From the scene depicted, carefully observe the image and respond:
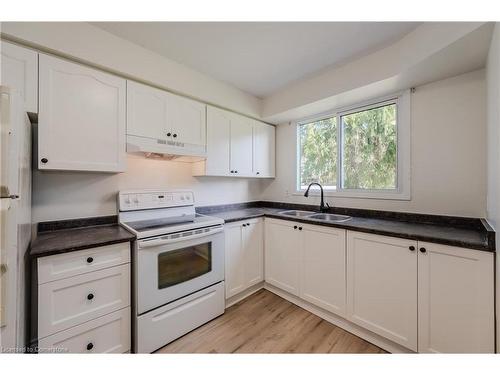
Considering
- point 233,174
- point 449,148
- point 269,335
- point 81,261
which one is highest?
point 449,148

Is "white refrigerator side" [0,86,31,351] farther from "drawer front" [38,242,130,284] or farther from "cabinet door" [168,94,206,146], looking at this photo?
"cabinet door" [168,94,206,146]

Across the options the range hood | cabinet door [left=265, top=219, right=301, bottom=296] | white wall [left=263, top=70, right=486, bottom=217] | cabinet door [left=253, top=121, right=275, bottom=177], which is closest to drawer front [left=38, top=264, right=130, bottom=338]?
the range hood

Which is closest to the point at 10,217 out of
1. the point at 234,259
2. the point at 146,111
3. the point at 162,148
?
the point at 162,148

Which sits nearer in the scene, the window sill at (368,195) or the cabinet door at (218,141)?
the window sill at (368,195)

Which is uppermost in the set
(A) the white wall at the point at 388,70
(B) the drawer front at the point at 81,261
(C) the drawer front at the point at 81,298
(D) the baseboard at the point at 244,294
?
(A) the white wall at the point at 388,70

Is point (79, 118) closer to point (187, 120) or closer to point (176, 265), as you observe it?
point (187, 120)

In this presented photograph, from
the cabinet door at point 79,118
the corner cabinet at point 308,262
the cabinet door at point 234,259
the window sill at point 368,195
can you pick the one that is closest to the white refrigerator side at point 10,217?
the cabinet door at point 79,118

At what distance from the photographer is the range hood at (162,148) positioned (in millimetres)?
1731

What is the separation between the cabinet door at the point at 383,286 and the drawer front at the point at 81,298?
1740 mm

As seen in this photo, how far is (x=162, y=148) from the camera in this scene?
185 centimetres

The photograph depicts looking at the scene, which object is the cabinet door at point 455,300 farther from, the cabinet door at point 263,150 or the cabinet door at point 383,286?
the cabinet door at point 263,150

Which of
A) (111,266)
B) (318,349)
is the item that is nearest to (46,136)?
(111,266)

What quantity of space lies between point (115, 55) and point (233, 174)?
4.98 feet

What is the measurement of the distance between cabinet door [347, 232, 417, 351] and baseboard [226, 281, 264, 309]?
1.04m
